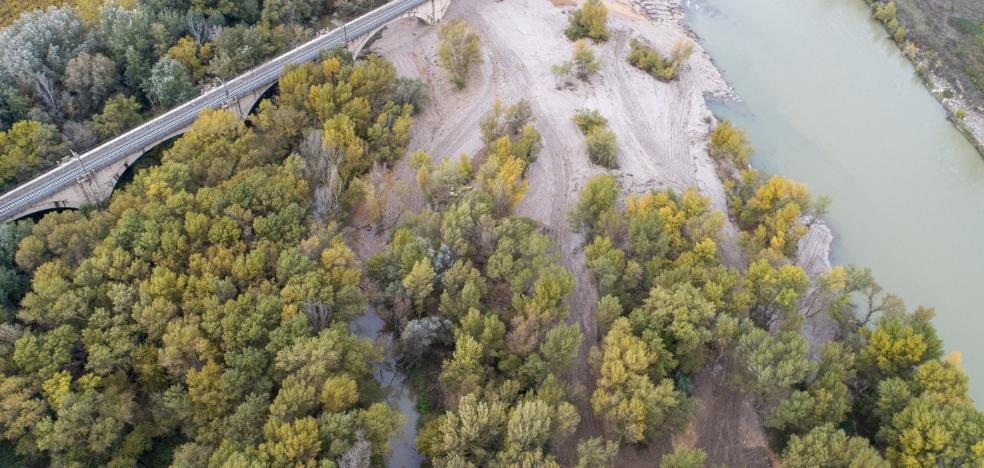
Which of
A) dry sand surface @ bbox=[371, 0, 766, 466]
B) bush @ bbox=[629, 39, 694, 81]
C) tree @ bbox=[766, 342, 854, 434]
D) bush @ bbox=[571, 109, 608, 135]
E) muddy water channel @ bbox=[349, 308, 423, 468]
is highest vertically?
tree @ bbox=[766, 342, 854, 434]

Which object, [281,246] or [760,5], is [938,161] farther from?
[281,246]

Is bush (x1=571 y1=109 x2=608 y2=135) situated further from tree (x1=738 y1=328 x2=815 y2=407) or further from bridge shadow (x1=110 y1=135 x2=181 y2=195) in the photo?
bridge shadow (x1=110 y1=135 x2=181 y2=195)

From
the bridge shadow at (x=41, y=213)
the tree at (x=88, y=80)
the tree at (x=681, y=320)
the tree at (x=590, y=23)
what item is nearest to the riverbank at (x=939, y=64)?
→ the tree at (x=590, y=23)

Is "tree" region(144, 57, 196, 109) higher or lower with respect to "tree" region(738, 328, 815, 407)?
lower

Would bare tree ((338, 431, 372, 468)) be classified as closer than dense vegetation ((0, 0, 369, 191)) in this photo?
Yes

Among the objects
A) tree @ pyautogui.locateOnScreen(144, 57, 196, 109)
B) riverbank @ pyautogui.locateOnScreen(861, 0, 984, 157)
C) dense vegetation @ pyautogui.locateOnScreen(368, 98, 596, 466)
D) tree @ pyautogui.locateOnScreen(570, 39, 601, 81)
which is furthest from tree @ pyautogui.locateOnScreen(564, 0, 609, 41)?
tree @ pyautogui.locateOnScreen(144, 57, 196, 109)

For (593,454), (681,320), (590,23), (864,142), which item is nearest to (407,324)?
(593,454)

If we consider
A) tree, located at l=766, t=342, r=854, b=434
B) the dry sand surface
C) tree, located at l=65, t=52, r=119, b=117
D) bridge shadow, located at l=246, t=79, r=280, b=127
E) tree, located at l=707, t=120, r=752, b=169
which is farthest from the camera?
bridge shadow, located at l=246, t=79, r=280, b=127

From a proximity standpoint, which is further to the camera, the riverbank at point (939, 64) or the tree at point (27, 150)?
the riverbank at point (939, 64)

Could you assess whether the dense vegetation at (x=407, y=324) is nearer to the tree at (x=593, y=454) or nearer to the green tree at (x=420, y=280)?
the green tree at (x=420, y=280)
